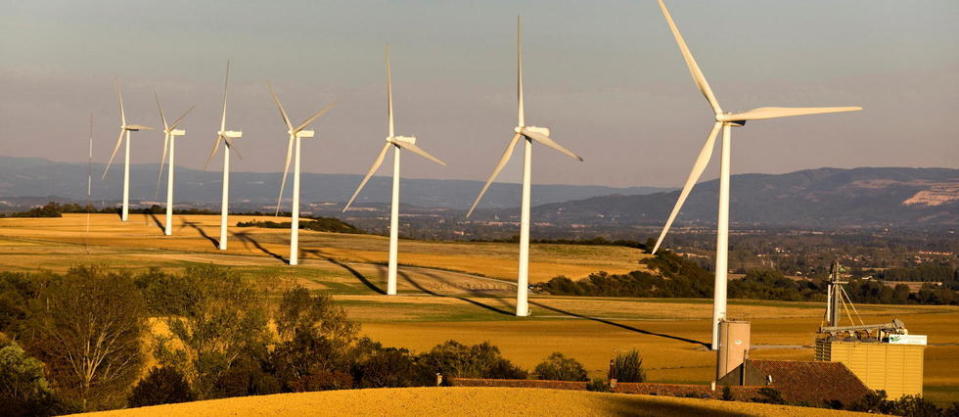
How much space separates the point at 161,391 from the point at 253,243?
82096 mm

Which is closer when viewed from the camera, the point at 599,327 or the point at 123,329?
the point at 123,329

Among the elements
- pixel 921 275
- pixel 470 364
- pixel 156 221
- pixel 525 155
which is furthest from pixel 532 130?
pixel 921 275

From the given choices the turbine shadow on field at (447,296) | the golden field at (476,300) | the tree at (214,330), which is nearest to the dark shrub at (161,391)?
the tree at (214,330)

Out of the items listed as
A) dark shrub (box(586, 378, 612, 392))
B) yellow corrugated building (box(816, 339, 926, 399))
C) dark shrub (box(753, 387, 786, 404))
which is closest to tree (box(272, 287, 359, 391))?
dark shrub (box(586, 378, 612, 392))

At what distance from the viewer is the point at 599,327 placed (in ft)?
233

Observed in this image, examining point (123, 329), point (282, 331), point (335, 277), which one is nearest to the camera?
point (123, 329)

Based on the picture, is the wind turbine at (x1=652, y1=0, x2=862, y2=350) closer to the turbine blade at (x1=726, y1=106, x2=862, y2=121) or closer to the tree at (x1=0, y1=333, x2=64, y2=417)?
the turbine blade at (x1=726, y1=106, x2=862, y2=121)

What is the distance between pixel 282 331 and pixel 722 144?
23721 millimetres

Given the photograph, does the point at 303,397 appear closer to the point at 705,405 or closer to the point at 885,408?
the point at 705,405

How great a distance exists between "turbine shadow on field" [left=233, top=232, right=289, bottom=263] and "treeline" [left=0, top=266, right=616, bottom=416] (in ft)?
181

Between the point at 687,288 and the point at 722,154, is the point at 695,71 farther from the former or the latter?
the point at 687,288

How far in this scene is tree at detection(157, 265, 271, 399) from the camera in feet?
152

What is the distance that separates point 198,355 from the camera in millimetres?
47562

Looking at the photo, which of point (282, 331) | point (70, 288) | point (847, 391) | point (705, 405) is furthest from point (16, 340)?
point (847, 391)
